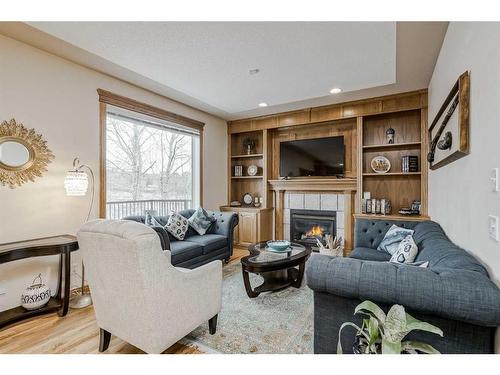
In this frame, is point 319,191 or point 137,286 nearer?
point 137,286

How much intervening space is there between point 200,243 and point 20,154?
2.13 metres

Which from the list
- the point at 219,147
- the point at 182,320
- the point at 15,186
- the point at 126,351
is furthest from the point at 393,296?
the point at 219,147

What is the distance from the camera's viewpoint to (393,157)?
4219mm

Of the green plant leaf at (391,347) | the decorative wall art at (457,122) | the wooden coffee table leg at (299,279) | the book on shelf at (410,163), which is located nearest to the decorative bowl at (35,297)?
the wooden coffee table leg at (299,279)

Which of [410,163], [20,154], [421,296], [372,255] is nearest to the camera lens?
[421,296]

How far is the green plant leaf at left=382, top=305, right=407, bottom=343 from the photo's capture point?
3.00 feet

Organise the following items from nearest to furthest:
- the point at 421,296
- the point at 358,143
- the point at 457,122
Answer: the point at 421,296 < the point at 457,122 < the point at 358,143

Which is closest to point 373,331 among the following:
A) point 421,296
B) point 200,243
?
point 421,296

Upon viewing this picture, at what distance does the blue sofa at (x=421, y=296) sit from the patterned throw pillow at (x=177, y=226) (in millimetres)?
2579

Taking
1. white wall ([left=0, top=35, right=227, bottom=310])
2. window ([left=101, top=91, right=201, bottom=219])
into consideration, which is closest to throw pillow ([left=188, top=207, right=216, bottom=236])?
window ([left=101, top=91, right=201, bottom=219])

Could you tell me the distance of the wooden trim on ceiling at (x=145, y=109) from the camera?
3.27 metres

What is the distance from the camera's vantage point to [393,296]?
1.18m

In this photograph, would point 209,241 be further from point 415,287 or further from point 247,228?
point 415,287

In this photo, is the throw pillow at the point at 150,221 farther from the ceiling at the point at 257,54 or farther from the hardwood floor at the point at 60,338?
the ceiling at the point at 257,54
